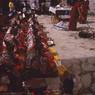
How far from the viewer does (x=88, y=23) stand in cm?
1617

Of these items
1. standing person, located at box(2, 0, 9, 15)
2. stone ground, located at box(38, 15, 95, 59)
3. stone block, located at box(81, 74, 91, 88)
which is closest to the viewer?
stone block, located at box(81, 74, 91, 88)

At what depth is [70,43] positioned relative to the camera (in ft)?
40.3

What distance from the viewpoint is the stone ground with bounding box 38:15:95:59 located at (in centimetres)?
1073

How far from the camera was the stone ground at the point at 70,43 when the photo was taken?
35.2 feet

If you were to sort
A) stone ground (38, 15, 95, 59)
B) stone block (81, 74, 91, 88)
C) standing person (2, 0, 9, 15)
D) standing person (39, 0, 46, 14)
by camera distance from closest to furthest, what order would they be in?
stone block (81, 74, 91, 88) → stone ground (38, 15, 95, 59) → standing person (2, 0, 9, 15) → standing person (39, 0, 46, 14)

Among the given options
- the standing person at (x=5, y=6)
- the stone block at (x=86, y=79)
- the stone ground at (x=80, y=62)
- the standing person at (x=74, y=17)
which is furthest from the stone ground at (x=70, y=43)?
the standing person at (x=5, y=6)

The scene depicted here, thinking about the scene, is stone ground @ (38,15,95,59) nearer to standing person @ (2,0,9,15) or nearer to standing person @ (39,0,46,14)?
standing person @ (2,0,9,15)

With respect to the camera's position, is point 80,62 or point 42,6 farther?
point 42,6

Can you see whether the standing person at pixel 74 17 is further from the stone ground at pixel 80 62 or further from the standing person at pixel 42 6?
the standing person at pixel 42 6

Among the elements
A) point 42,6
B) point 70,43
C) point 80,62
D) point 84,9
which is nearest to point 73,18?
point 84,9

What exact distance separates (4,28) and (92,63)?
443cm

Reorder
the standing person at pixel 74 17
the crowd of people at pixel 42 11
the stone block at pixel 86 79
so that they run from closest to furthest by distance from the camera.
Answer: the crowd of people at pixel 42 11
the stone block at pixel 86 79
the standing person at pixel 74 17

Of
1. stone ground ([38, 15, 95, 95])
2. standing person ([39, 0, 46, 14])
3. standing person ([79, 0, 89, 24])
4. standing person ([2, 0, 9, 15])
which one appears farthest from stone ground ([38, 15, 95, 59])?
standing person ([39, 0, 46, 14])

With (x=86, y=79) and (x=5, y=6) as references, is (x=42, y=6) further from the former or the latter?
(x=86, y=79)
